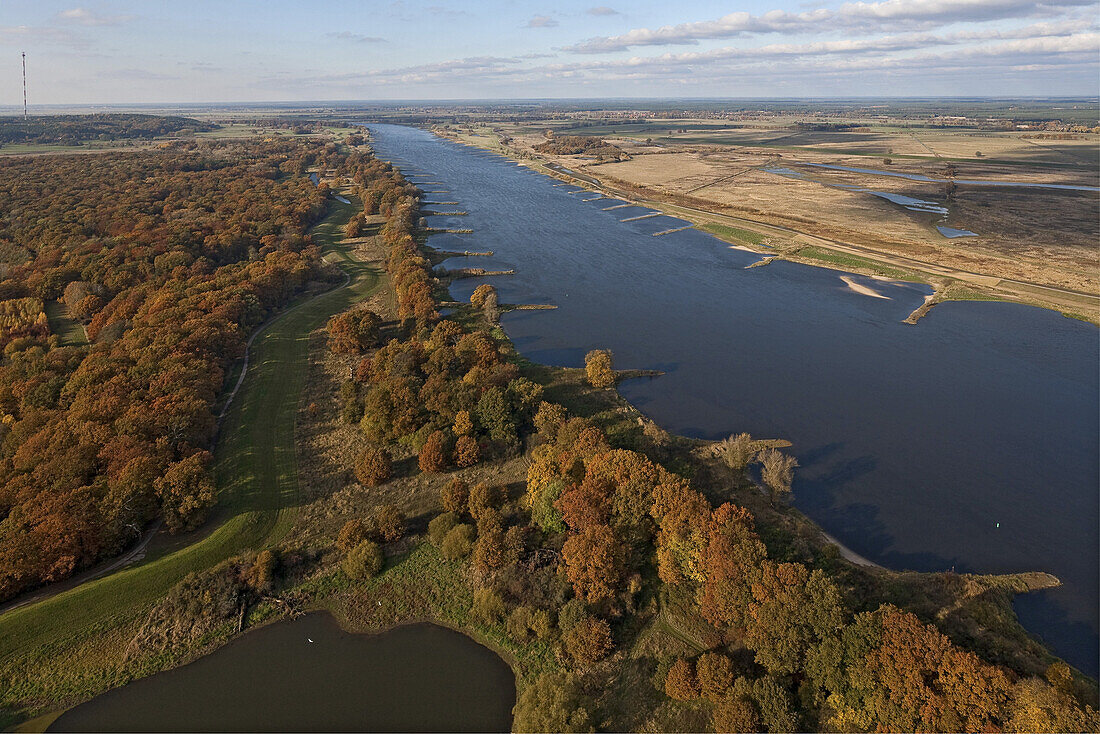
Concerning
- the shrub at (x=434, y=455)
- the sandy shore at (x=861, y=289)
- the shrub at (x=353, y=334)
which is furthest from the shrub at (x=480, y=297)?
the sandy shore at (x=861, y=289)

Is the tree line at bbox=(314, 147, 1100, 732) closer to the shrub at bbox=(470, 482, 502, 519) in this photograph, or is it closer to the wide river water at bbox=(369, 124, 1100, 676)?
the shrub at bbox=(470, 482, 502, 519)

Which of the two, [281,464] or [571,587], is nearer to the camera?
[571,587]

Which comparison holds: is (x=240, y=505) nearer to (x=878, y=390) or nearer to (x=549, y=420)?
Result: (x=549, y=420)

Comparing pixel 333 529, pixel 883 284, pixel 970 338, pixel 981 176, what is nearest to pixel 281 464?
pixel 333 529

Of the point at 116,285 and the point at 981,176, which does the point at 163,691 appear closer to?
the point at 116,285

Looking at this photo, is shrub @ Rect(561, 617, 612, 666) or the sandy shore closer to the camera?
shrub @ Rect(561, 617, 612, 666)

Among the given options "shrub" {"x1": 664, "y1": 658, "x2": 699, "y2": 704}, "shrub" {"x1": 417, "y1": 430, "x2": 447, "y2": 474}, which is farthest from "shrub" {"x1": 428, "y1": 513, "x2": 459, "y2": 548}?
"shrub" {"x1": 664, "y1": 658, "x2": 699, "y2": 704}

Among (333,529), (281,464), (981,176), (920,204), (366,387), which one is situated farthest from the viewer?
(981,176)
